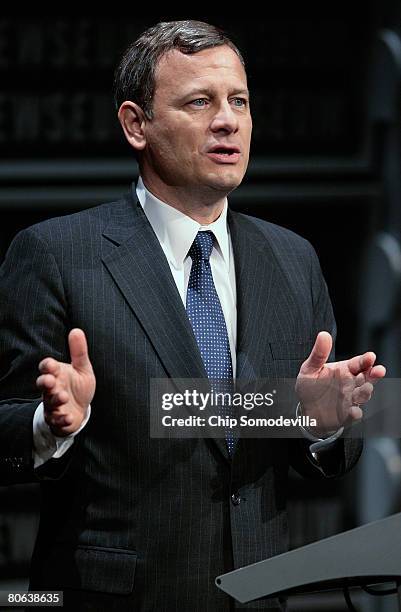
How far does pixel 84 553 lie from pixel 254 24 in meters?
1.61

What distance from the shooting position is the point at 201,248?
6.18 feet

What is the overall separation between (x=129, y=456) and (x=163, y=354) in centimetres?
16

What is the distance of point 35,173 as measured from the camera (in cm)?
290

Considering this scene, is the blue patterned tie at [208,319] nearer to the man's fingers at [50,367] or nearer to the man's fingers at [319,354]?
the man's fingers at [319,354]

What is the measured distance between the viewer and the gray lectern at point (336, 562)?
1.41 m

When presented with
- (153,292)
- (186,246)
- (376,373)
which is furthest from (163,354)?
(376,373)

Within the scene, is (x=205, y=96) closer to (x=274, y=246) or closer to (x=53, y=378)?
(x=274, y=246)

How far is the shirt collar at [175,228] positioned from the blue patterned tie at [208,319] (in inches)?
0.6

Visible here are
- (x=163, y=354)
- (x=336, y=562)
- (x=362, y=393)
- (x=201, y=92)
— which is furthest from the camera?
(x=201, y=92)

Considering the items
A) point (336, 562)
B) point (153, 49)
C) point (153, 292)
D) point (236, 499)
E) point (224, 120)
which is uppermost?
point (153, 49)

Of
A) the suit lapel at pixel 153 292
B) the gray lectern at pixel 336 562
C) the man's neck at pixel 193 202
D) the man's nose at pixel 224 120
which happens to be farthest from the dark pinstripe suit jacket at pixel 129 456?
the gray lectern at pixel 336 562

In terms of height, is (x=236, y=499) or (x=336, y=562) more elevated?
(x=236, y=499)

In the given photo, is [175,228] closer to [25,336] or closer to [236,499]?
[25,336]

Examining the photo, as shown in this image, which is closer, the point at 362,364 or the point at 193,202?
the point at 362,364
